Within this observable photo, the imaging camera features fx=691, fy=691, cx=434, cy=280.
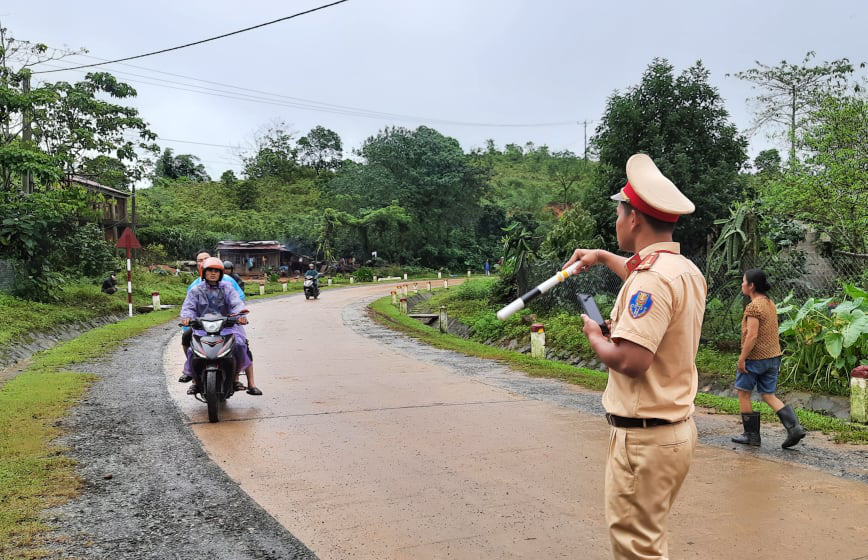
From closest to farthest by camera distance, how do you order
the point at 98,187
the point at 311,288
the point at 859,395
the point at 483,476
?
the point at 483,476, the point at 859,395, the point at 311,288, the point at 98,187

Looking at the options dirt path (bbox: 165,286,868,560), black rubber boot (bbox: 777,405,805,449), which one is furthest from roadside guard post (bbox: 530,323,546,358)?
black rubber boot (bbox: 777,405,805,449)

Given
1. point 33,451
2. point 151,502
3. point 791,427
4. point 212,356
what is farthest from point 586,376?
point 33,451

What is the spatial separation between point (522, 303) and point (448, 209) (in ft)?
181

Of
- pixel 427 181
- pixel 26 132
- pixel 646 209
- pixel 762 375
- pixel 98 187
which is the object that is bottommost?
pixel 762 375

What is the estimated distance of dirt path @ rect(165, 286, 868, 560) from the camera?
13.1 ft

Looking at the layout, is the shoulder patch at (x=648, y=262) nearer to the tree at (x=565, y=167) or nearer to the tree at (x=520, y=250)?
the tree at (x=520, y=250)

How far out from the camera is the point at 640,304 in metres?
2.47

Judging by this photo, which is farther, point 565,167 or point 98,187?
point 565,167

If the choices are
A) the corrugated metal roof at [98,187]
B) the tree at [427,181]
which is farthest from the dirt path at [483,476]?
the tree at [427,181]

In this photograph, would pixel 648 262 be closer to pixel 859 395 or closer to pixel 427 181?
pixel 859 395

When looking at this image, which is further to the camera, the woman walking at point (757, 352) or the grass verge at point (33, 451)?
the woman walking at point (757, 352)

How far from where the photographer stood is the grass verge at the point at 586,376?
670 centimetres

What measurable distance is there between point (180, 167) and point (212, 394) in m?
75.5

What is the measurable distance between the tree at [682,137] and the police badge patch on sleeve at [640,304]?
1654 cm
